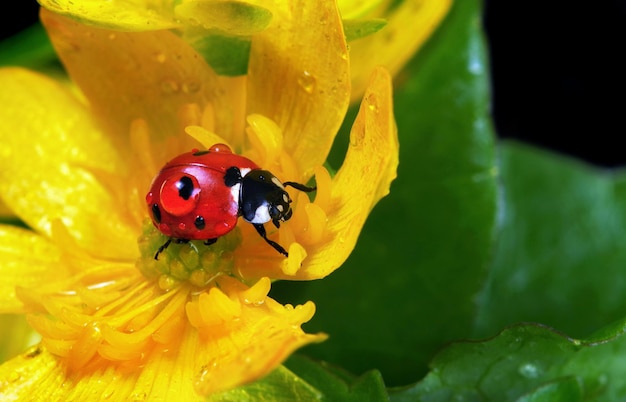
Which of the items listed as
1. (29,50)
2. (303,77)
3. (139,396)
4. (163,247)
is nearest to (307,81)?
(303,77)

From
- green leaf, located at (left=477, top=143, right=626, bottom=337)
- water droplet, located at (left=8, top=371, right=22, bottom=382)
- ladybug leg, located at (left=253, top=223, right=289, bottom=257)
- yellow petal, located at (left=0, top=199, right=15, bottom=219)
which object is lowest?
green leaf, located at (left=477, top=143, right=626, bottom=337)

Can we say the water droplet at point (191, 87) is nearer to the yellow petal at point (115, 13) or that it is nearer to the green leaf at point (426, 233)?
the yellow petal at point (115, 13)

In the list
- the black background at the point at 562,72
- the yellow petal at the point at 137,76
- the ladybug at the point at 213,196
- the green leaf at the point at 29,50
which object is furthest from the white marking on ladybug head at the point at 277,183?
the black background at the point at 562,72

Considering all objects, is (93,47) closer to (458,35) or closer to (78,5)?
(78,5)

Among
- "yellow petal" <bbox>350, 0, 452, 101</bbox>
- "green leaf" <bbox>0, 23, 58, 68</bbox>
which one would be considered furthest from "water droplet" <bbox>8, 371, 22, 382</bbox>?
"green leaf" <bbox>0, 23, 58, 68</bbox>

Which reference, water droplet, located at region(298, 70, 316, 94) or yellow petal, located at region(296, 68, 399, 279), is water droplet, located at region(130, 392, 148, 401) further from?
water droplet, located at region(298, 70, 316, 94)

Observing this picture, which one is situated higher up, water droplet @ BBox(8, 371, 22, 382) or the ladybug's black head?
the ladybug's black head

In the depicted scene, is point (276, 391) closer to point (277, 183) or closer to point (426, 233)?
point (277, 183)

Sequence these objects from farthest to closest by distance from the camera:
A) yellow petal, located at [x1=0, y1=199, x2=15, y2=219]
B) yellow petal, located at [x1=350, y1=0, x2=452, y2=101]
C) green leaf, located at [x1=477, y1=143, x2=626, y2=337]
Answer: green leaf, located at [x1=477, y1=143, x2=626, y2=337]
yellow petal, located at [x1=0, y1=199, x2=15, y2=219]
yellow petal, located at [x1=350, y1=0, x2=452, y2=101]
